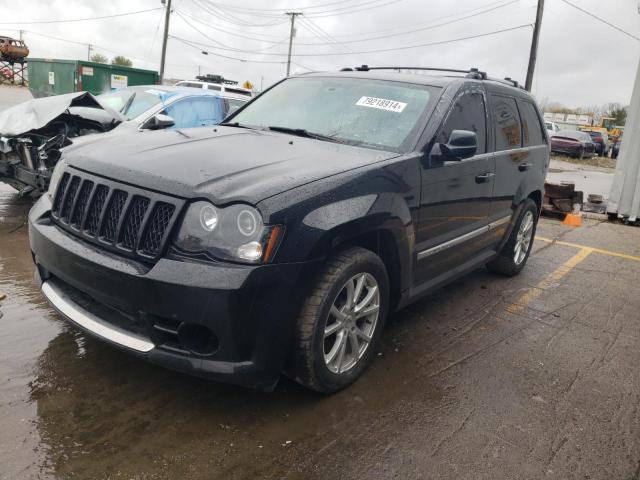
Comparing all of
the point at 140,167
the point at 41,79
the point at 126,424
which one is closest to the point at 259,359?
the point at 126,424

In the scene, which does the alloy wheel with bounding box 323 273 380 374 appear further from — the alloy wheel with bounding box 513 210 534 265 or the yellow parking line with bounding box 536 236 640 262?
the yellow parking line with bounding box 536 236 640 262

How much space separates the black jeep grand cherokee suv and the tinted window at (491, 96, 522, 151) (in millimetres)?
462

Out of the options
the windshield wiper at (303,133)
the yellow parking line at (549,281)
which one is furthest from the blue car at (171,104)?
the yellow parking line at (549,281)

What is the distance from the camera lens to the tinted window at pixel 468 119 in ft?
11.9

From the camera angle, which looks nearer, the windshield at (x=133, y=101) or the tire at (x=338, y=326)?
the tire at (x=338, y=326)

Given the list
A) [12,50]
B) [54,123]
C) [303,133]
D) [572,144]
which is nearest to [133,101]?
[54,123]

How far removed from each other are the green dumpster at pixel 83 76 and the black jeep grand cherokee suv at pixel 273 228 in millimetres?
15653

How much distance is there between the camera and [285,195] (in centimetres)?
250

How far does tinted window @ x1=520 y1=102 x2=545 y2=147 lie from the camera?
16.7 feet

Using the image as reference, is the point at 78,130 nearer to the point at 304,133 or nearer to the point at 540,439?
the point at 304,133

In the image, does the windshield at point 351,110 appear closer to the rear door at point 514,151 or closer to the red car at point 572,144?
the rear door at point 514,151

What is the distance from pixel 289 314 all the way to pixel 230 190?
643 mm

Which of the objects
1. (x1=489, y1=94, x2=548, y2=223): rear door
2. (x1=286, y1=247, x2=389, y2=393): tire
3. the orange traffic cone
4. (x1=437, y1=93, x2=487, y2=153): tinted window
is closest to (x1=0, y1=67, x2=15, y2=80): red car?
the orange traffic cone

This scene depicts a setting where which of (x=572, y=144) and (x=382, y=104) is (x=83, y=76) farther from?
(x=572, y=144)
